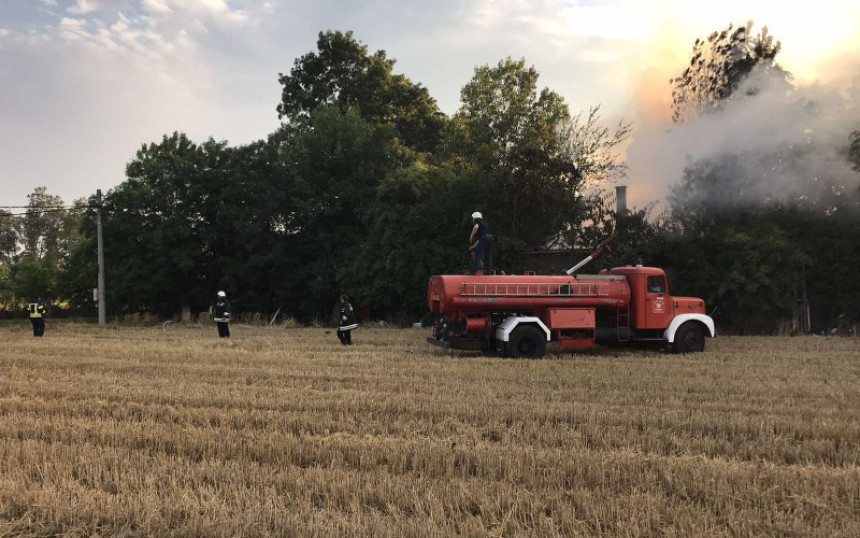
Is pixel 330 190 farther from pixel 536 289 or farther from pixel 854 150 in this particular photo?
pixel 854 150

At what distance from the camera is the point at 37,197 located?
249ft

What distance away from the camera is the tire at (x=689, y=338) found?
15852 mm

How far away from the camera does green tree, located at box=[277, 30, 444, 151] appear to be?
4491 centimetres

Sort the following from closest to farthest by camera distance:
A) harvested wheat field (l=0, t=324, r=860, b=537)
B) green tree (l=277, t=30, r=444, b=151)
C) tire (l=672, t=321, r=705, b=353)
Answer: harvested wheat field (l=0, t=324, r=860, b=537) < tire (l=672, t=321, r=705, b=353) < green tree (l=277, t=30, r=444, b=151)

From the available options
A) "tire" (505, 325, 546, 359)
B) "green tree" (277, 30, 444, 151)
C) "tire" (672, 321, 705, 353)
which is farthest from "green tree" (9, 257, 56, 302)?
"tire" (672, 321, 705, 353)

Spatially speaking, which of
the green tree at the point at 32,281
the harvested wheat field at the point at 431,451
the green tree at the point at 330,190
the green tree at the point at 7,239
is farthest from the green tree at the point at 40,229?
the harvested wheat field at the point at 431,451

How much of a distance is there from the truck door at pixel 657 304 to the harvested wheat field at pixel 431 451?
Result: 312 centimetres

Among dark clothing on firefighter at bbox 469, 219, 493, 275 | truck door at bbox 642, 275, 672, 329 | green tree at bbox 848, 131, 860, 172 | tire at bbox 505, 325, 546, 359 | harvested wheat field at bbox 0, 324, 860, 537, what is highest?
green tree at bbox 848, 131, 860, 172

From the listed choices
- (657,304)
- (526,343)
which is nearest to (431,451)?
(526,343)

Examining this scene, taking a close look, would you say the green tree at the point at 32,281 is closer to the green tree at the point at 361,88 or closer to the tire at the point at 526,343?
the green tree at the point at 361,88

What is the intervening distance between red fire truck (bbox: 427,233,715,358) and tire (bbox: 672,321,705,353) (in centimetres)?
2

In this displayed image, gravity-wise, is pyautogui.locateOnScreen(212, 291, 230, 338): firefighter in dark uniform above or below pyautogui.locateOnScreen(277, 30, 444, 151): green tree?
below

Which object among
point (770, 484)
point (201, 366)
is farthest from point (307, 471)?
point (201, 366)

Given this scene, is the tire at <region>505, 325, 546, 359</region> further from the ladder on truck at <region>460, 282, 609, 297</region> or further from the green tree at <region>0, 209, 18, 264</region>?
the green tree at <region>0, 209, 18, 264</region>
